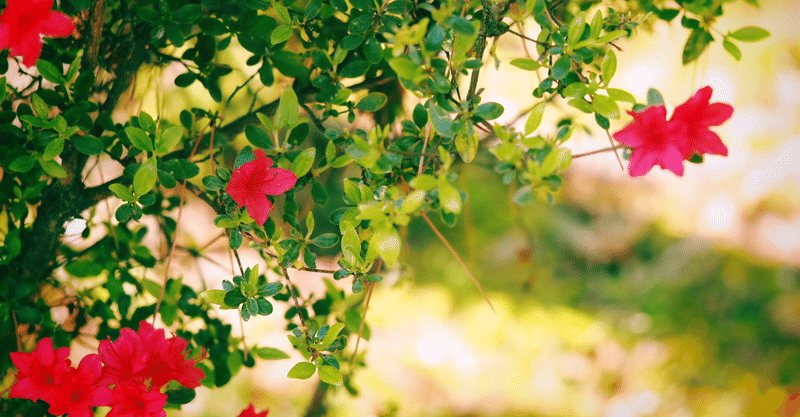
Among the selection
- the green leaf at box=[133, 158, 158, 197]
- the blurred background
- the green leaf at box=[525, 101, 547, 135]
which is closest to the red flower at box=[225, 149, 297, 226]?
the green leaf at box=[133, 158, 158, 197]

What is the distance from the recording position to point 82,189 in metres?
0.89

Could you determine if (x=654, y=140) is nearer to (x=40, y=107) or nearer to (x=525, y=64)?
(x=525, y=64)

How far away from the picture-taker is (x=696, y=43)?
0.86m

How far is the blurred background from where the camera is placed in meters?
1.78

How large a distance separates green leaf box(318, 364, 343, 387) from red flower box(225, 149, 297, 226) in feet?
0.71

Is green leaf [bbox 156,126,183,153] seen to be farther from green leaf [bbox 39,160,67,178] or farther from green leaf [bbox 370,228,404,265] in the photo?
green leaf [bbox 370,228,404,265]

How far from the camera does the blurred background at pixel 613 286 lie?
1779 mm

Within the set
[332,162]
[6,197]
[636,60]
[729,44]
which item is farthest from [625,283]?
[6,197]

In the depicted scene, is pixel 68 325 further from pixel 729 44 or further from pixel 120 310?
pixel 729 44

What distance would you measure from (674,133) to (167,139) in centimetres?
69

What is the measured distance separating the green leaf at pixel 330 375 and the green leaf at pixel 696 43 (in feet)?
2.71

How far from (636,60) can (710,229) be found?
0.82 meters

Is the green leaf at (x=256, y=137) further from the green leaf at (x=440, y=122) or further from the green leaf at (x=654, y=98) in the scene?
the green leaf at (x=654, y=98)

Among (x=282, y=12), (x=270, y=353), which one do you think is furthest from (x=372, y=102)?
(x=270, y=353)
